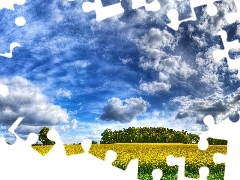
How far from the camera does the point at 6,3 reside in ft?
25.0

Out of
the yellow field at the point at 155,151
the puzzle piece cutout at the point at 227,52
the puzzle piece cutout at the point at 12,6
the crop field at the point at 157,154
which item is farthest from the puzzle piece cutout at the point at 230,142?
the yellow field at the point at 155,151

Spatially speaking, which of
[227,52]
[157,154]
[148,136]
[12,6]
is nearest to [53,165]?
[12,6]

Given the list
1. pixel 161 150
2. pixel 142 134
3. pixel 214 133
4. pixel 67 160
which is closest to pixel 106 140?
pixel 142 134

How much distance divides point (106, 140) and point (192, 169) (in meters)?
1.98

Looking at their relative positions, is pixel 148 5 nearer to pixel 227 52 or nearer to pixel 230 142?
pixel 227 52

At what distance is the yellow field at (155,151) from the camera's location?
12.1m

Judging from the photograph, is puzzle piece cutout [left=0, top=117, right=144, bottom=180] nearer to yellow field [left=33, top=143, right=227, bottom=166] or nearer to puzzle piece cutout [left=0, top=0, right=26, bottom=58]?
puzzle piece cutout [left=0, top=0, right=26, bottom=58]

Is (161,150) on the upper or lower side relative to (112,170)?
upper

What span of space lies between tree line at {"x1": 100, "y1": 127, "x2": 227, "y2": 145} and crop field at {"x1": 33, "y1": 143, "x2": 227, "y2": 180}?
175 millimetres

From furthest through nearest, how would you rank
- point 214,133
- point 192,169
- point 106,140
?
point 192,169 → point 106,140 → point 214,133

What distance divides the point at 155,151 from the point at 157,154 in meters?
0.10

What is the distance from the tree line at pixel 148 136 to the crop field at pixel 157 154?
0.18 metres

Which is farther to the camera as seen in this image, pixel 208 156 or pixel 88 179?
pixel 208 156

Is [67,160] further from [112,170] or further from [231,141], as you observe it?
[231,141]
